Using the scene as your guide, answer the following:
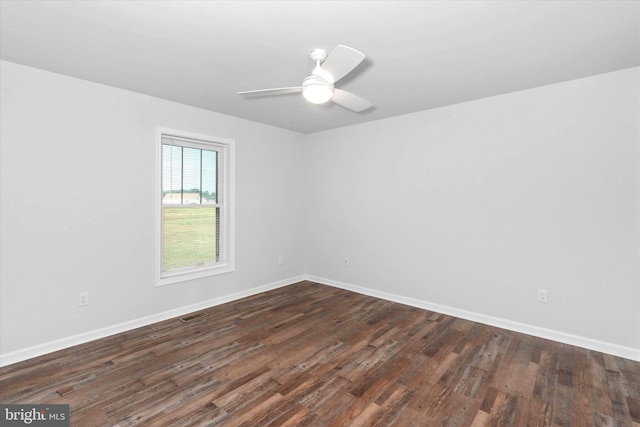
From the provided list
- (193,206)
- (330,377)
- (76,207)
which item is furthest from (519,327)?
(76,207)

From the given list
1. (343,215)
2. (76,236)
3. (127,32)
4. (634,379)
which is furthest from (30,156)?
(634,379)

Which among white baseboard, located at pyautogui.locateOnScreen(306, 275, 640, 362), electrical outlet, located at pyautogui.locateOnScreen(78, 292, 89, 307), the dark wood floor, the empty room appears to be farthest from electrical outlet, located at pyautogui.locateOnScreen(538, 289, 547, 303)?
electrical outlet, located at pyautogui.locateOnScreen(78, 292, 89, 307)

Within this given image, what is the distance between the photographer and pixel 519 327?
327 cm

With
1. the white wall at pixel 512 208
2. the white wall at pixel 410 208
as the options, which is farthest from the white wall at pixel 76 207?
the white wall at pixel 512 208

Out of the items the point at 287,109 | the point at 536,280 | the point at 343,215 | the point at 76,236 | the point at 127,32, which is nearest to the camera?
the point at 127,32

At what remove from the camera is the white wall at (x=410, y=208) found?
271 centimetres

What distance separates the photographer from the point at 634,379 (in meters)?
2.40

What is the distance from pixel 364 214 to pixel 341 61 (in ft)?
9.19

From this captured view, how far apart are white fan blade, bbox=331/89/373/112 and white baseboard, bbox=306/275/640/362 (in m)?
2.60

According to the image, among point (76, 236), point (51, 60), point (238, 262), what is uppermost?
point (51, 60)

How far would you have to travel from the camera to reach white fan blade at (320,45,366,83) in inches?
73.4

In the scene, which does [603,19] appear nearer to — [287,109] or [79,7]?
[287,109]

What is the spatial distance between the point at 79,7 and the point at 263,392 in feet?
8.97

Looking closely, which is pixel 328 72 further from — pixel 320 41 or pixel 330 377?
pixel 330 377
